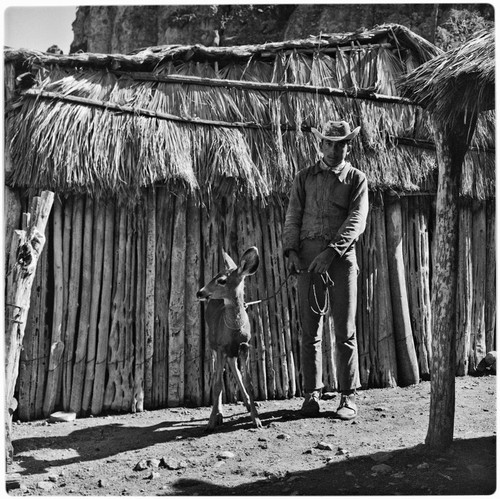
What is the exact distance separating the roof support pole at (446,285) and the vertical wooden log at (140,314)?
2.51m

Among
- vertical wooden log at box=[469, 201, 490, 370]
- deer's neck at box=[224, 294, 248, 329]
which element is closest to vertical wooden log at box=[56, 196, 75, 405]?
deer's neck at box=[224, 294, 248, 329]

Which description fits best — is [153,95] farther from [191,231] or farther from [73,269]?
[73,269]

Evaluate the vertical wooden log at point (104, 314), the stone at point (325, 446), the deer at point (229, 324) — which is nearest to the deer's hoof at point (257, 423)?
the deer at point (229, 324)

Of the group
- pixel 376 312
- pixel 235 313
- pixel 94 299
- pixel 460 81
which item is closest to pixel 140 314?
pixel 94 299

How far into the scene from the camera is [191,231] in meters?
6.31

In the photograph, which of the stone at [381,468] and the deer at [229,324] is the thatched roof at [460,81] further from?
the stone at [381,468]

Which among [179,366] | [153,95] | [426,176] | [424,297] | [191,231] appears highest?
[153,95]

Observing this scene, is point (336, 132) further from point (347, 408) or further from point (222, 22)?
point (222, 22)

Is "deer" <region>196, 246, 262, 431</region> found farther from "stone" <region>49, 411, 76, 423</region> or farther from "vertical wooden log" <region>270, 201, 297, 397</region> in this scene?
"stone" <region>49, 411, 76, 423</region>

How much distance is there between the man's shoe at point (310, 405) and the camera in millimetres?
5688

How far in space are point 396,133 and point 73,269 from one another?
3171 millimetres

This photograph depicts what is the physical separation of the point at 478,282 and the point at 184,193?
3.01m

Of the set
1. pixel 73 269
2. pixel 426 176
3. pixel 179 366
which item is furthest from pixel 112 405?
pixel 426 176

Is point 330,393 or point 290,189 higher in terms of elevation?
point 290,189
